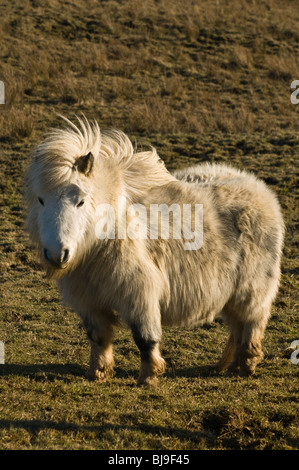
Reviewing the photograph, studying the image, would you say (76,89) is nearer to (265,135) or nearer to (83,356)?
(265,135)

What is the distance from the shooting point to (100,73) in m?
16.4

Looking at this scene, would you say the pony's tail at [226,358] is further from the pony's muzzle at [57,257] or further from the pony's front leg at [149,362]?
the pony's muzzle at [57,257]

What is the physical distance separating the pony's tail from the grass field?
0.17 metres

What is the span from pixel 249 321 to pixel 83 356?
64.8 inches

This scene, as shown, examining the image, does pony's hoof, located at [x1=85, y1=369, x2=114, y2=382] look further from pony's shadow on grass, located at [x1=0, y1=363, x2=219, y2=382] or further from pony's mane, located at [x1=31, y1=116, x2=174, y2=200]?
pony's mane, located at [x1=31, y1=116, x2=174, y2=200]

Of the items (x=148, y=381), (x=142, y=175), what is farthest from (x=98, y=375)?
(x=142, y=175)

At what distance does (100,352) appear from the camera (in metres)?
5.53

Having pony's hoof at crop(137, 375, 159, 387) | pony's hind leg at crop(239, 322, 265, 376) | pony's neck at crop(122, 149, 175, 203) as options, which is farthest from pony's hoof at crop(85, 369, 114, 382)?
pony's neck at crop(122, 149, 175, 203)

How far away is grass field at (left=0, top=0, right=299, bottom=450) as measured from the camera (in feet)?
15.0

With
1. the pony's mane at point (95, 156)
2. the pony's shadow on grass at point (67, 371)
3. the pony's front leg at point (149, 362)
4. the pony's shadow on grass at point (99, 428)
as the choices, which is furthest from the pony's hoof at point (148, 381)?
the pony's mane at point (95, 156)

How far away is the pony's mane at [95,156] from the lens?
15.9 feet

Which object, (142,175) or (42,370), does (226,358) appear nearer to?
(42,370)

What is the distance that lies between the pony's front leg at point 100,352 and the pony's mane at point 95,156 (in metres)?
1.18
